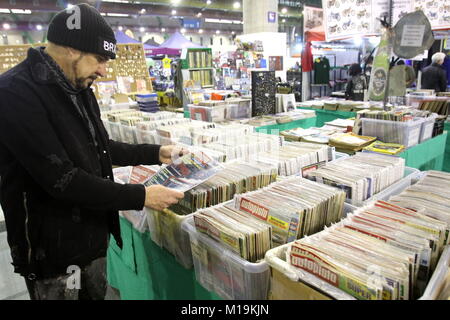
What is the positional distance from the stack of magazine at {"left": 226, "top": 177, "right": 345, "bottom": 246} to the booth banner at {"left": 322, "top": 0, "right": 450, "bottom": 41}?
3561 mm

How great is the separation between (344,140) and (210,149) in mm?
1453

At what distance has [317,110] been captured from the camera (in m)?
5.81

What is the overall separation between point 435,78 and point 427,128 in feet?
13.6

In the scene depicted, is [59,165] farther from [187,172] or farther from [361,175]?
[361,175]

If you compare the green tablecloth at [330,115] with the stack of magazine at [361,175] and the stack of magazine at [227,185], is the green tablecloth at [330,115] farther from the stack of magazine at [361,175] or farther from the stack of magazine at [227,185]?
the stack of magazine at [227,185]

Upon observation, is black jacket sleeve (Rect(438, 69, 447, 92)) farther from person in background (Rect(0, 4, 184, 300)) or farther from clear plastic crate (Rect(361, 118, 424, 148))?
person in background (Rect(0, 4, 184, 300))

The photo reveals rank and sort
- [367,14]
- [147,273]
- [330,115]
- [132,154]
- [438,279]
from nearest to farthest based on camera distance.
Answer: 1. [438,279]
2. [132,154]
3. [147,273]
4. [367,14]
5. [330,115]

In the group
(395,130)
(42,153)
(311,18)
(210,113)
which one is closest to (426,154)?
(395,130)

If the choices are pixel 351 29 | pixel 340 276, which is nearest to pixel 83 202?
pixel 340 276

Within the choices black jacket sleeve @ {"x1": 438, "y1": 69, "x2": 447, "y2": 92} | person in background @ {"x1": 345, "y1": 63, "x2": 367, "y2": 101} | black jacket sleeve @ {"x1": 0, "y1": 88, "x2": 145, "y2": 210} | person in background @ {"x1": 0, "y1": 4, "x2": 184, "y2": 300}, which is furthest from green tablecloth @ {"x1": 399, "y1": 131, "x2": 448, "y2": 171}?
person in background @ {"x1": 345, "y1": 63, "x2": 367, "y2": 101}

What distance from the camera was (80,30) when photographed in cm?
132

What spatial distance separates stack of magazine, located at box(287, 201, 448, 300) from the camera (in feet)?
3.22

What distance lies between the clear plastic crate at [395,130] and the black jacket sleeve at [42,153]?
2.66m

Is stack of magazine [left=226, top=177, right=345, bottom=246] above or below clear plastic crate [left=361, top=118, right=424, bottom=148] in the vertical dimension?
below
